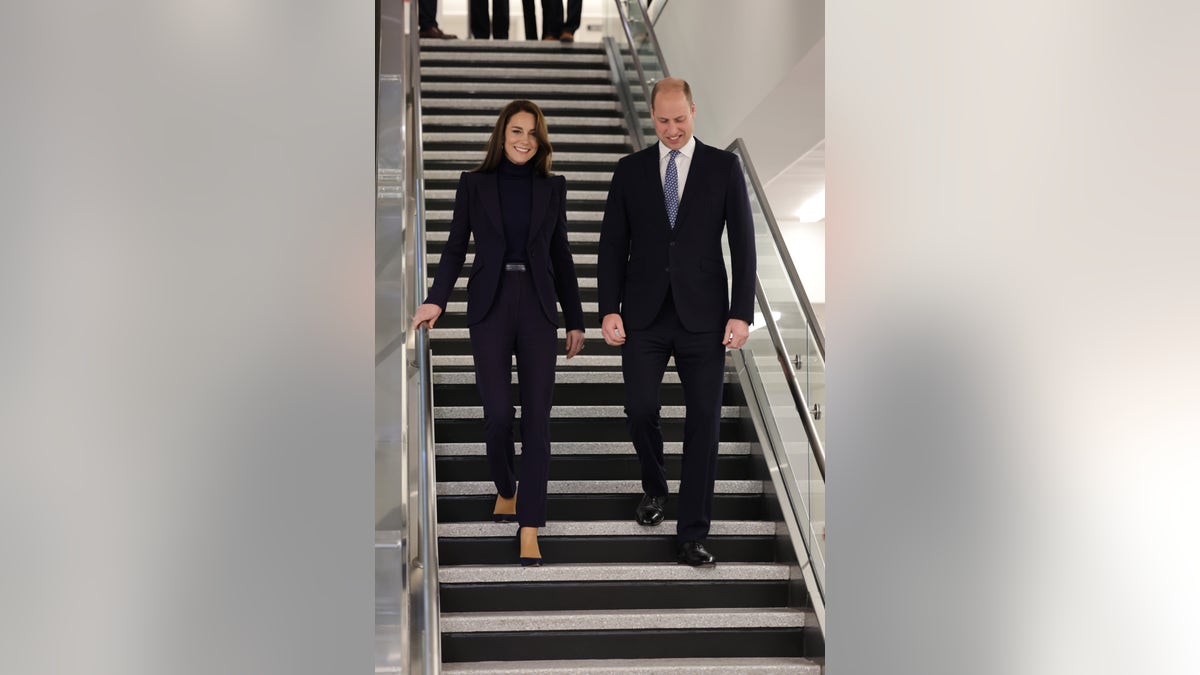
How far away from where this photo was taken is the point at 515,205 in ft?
12.6

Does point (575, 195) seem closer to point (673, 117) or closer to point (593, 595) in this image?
point (673, 117)

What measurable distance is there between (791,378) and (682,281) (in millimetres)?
748

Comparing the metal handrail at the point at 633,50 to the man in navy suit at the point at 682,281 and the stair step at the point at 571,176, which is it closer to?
the stair step at the point at 571,176

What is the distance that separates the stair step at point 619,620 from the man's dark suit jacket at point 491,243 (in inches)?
41.0

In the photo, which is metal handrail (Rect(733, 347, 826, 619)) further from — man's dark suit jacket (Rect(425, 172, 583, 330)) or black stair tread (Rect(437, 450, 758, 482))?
man's dark suit jacket (Rect(425, 172, 583, 330))

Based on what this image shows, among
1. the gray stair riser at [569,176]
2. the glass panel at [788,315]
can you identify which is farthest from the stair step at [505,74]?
the glass panel at [788,315]

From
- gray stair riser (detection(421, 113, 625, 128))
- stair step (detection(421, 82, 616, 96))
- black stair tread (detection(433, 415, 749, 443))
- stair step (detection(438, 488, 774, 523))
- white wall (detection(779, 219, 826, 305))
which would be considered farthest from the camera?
white wall (detection(779, 219, 826, 305))

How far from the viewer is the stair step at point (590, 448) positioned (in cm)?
461

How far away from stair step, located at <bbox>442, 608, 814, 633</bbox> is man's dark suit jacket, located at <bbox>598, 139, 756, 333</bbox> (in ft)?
→ 3.34

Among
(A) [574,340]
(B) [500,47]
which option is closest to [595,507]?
(A) [574,340]

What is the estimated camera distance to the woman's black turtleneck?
151 inches

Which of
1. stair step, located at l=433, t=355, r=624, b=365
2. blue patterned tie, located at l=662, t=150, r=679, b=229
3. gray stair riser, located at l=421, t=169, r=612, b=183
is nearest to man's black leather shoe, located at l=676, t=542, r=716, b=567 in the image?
blue patterned tie, located at l=662, t=150, r=679, b=229

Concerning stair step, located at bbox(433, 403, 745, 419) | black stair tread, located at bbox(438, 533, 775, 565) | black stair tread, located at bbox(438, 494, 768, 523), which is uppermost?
stair step, located at bbox(433, 403, 745, 419)
